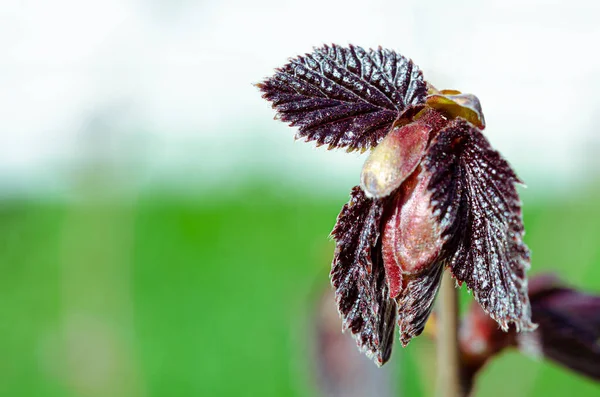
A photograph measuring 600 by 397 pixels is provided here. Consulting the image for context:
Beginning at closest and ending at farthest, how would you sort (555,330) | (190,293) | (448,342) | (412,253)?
(412,253), (448,342), (555,330), (190,293)

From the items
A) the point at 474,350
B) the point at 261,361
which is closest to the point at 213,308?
the point at 261,361

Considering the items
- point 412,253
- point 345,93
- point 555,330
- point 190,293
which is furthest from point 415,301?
point 190,293

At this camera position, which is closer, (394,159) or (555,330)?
(394,159)

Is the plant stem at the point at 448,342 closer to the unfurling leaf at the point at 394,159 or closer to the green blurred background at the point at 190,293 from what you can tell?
the unfurling leaf at the point at 394,159

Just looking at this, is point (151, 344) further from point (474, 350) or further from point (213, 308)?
point (474, 350)

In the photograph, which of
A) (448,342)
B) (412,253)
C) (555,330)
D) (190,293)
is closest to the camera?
(412,253)

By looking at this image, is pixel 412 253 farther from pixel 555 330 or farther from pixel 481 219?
pixel 555 330

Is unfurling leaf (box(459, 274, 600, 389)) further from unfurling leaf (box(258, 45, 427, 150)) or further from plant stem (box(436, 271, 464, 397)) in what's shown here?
unfurling leaf (box(258, 45, 427, 150))

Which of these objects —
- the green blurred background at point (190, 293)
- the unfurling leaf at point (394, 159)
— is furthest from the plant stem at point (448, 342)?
the green blurred background at point (190, 293)
